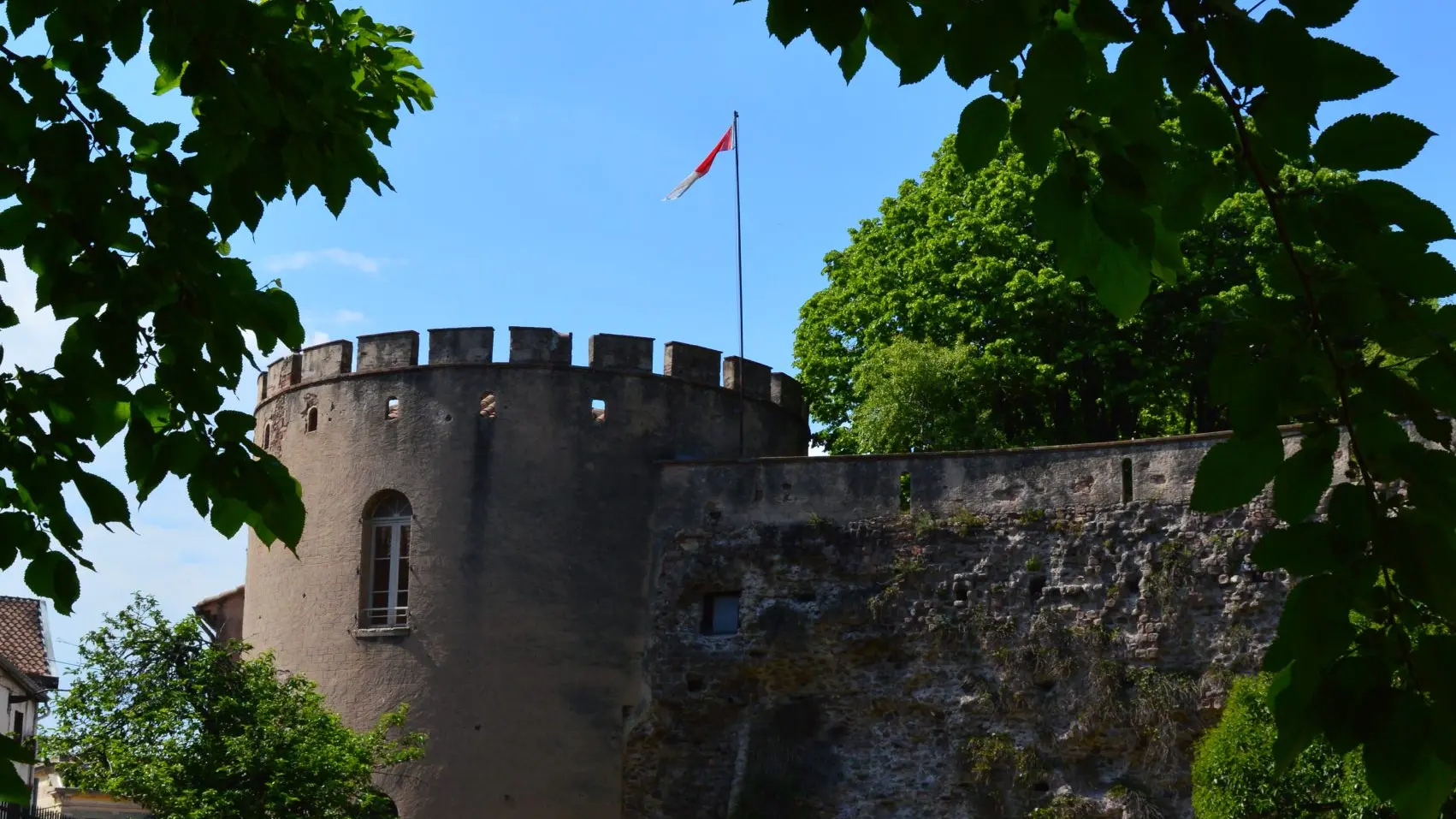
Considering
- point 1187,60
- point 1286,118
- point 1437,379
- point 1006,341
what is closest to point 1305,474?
point 1437,379

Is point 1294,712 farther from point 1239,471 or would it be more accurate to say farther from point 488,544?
point 488,544

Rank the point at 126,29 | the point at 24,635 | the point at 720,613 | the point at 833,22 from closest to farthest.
A: 1. the point at 833,22
2. the point at 126,29
3. the point at 720,613
4. the point at 24,635

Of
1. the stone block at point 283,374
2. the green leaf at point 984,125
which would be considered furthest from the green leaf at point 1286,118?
the stone block at point 283,374

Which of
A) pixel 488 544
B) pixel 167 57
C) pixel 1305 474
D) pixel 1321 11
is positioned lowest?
pixel 1305 474

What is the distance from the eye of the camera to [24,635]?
32.6 meters

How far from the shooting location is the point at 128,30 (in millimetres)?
4684

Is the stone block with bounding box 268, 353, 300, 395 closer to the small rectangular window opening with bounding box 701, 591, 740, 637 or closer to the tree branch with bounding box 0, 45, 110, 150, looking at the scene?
the small rectangular window opening with bounding box 701, 591, 740, 637

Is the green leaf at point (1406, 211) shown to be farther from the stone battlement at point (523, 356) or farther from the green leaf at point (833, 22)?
the stone battlement at point (523, 356)

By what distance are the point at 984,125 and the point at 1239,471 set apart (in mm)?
871

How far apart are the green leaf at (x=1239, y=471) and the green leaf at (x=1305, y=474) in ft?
0.09

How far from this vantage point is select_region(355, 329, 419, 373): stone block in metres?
21.4

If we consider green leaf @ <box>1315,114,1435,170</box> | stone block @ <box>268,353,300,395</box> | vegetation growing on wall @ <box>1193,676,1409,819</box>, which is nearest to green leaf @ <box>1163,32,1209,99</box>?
green leaf @ <box>1315,114,1435,170</box>

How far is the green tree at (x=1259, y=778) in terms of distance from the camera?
14.2m

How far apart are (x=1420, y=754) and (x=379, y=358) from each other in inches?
764
